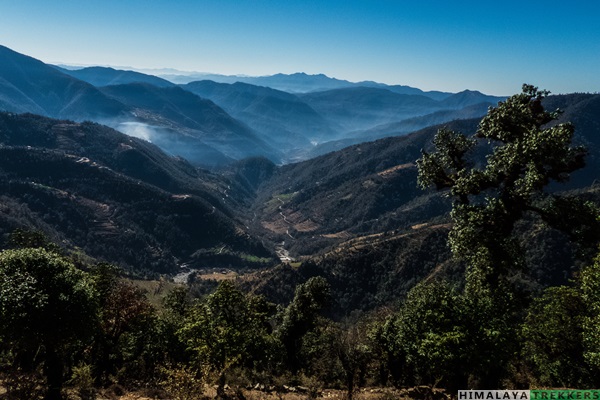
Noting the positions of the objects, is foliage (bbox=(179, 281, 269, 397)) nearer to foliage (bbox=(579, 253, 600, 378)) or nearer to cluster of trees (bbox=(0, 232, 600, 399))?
cluster of trees (bbox=(0, 232, 600, 399))

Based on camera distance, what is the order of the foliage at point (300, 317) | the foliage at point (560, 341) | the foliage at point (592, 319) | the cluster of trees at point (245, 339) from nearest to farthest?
the cluster of trees at point (245, 339) < the foliage at point (592, 319) < the foliage at point (560, 341) < the foliage at point (300, 317)

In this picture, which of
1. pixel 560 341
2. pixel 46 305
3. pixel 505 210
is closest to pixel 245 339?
pixel 46 305

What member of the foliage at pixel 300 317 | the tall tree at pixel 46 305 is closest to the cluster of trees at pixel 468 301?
the tall tree at pixel 46 305

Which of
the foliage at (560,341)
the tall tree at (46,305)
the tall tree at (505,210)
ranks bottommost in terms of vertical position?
the foliage at (560,341)

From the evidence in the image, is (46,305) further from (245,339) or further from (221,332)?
(245,339)

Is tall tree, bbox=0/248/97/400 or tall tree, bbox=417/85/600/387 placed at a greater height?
tall tree, bbox=417/85/600/387

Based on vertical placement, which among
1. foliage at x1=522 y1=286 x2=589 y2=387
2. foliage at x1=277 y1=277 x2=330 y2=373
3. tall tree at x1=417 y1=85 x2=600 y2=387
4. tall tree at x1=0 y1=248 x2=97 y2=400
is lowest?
foliage at x1=277 y1=277 x2=330 y2=373

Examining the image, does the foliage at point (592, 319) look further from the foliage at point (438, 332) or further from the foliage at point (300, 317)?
the foliage at point (300, 317)

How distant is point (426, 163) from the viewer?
26.1 m

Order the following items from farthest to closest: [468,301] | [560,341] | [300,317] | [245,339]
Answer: [300,317]
[560,341]
[245,339]
[468,301]

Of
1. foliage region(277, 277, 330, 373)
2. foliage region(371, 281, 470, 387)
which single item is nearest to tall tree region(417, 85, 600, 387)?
foliage region(371, 281, 470, 387)

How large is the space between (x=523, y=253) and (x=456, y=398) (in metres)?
9.58

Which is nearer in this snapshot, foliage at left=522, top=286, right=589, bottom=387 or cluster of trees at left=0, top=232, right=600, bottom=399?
cluster of trees at left=0, top=232, right=600, bottom=399

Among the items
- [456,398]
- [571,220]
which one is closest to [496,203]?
[571,220]
